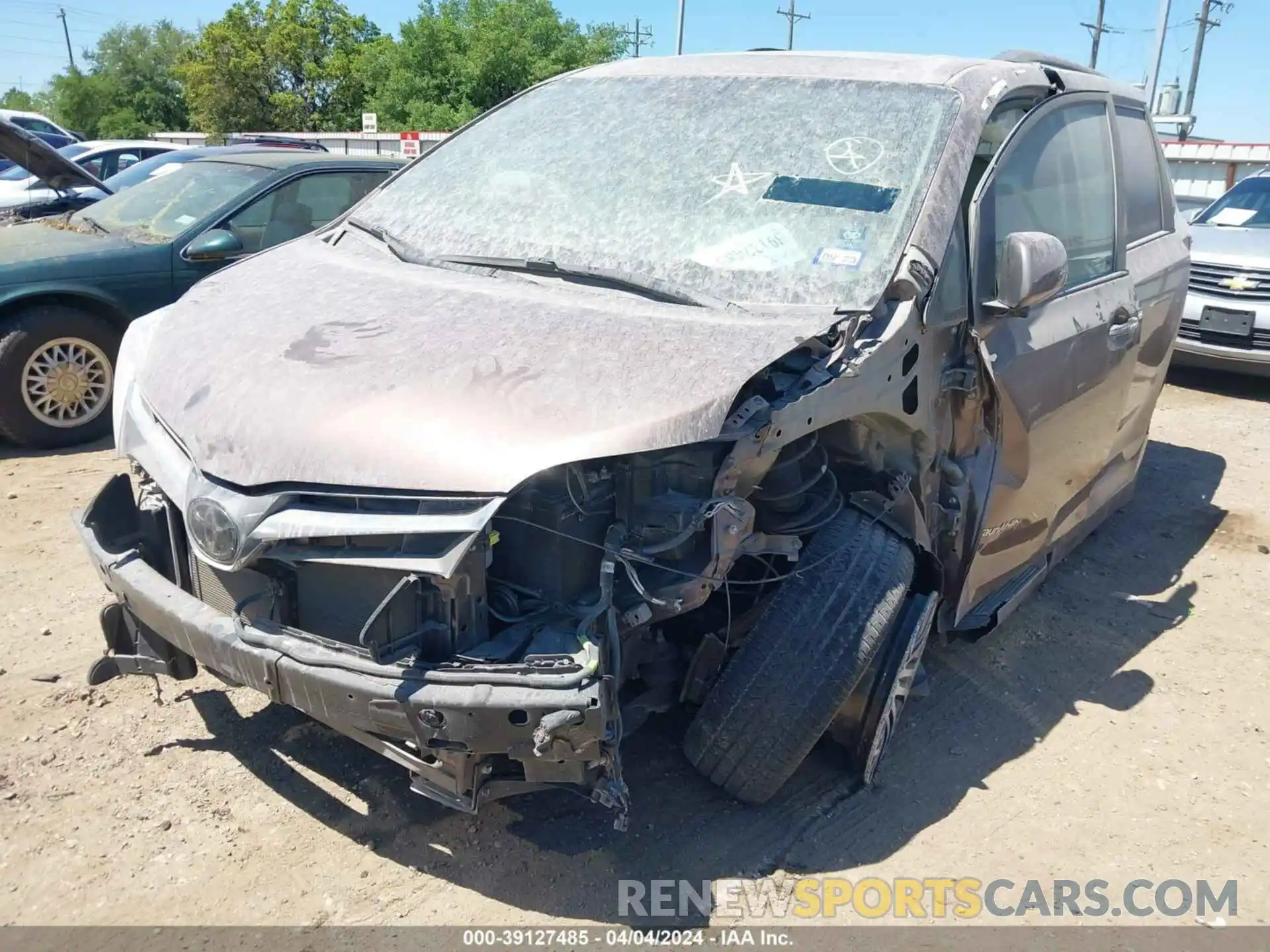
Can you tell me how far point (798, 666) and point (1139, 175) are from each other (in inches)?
122

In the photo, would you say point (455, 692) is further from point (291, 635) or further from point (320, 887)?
point (320, 887)

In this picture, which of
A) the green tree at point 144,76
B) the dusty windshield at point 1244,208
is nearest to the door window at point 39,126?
the dusty windshield at point 1244,208

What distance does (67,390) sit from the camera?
586 cm

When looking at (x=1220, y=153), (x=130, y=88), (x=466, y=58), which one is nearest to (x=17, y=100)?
(x=130, y=88)

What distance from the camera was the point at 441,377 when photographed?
7.97 feet

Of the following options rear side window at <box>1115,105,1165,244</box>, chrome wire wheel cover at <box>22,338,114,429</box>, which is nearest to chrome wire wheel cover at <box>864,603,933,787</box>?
rear side window at <box>1115,105,1165,244</box>

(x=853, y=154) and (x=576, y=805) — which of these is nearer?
(x=576, y=805)

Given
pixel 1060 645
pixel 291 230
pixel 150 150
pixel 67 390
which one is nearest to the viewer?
pixel 1060 645

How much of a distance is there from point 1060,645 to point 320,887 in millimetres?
2961

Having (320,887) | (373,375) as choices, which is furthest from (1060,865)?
(373,375)

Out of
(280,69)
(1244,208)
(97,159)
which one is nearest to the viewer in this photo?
(1244,208)

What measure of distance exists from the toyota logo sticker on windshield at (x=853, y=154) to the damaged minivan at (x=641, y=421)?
13 mm

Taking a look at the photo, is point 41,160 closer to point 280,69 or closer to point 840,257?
point 840,257

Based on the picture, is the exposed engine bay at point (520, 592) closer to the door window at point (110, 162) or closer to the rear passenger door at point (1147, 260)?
the rear passenger door at point (1147, 260)
